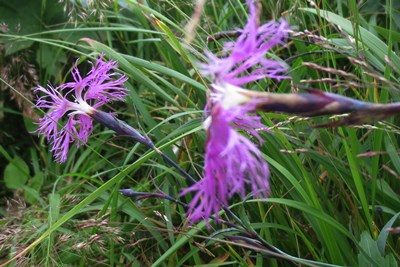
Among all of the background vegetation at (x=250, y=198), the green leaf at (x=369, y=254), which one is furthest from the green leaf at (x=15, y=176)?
the green leaf at (x=369, y=254)

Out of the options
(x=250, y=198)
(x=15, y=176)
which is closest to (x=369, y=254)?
(x=250, y=198)

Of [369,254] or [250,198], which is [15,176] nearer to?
[250,198]

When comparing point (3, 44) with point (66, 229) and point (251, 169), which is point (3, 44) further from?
point (251, 169)

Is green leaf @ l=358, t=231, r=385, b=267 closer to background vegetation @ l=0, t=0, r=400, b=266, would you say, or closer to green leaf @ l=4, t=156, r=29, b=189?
background vegetation @ l=0, t=0, r=400, b=266

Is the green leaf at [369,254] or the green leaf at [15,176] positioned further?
the green leaf at [15,176]

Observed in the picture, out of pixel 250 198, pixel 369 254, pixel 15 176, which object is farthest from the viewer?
pixel 15 176

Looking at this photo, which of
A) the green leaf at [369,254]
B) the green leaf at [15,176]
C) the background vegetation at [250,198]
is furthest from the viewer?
the green leaf at [15,176]

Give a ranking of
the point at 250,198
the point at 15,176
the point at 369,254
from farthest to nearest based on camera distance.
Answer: the point at 15,176 < the point at 250,198 < the point at 369,254

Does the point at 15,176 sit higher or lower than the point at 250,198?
lower

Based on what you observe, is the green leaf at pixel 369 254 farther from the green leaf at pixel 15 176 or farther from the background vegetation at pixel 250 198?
the green leaf at pixel 15 176

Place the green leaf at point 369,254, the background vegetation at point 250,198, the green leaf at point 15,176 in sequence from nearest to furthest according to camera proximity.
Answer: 1. the green leaf at point 369,254
2. the background vegetation at point 250,198
3. the green leaf at point 15,176

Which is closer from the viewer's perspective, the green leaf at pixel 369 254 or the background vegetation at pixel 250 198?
the green leaf at pixel 369 254

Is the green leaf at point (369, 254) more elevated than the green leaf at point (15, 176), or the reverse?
the green leaf at point (369, 254)
